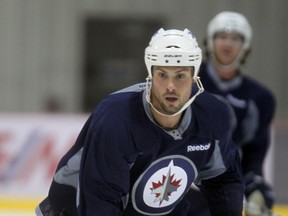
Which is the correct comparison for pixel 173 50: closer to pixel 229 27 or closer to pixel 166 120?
pixel 166 120

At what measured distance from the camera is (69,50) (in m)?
9.30

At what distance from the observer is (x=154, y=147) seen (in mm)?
2947

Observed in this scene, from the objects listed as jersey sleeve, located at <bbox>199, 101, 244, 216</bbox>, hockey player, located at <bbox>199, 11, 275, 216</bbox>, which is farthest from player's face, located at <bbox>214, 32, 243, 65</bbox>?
jersey sleeve, located at <bbox>199, 101, 244, 216</bbox>

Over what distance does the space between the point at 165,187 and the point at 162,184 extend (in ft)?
0.05

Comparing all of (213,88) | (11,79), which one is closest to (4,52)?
(11,79)

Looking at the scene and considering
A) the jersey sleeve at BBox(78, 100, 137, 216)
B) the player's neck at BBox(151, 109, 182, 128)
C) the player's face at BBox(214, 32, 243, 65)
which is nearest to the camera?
the jersey sleeve at BBox(78, 100, 137, 216)

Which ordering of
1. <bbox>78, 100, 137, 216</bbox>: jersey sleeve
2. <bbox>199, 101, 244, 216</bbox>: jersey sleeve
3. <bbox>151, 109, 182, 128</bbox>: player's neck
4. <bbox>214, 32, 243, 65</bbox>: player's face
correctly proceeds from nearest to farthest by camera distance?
<bbox>78, 100, 137, 216</bbox>: jersey sleeve < <bbox>151, 109, 182, 128</bbox>: player's neck < <bbox>199, 101, 244, 216</bbox>: jersey sleeve < <bbox>214, 32, 243, 65</bbox>: player's face

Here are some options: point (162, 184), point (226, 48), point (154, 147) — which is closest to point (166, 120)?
point (154, 147)

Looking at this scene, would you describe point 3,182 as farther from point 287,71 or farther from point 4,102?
point 287,71

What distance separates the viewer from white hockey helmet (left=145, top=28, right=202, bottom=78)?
2.89 meters

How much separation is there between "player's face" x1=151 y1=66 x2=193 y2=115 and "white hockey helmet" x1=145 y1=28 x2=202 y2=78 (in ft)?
0.08

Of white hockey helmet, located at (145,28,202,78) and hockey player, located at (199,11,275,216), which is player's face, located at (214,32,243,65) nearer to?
hockey player, located at (199,11,275,216)

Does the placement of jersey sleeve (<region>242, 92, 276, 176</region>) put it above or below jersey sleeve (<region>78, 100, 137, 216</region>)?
below

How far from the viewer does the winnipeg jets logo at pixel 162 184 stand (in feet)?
9.87
